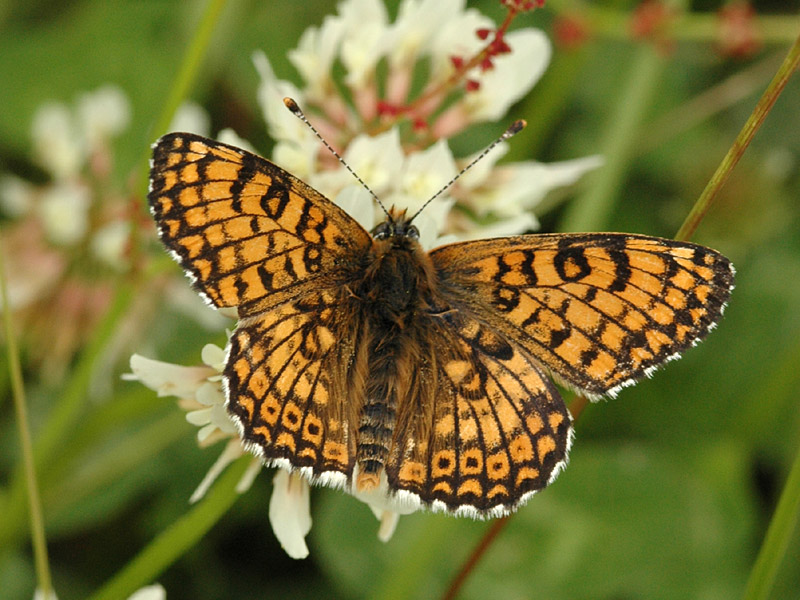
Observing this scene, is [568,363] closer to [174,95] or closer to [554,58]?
[174,95]

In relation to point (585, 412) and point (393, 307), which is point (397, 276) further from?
point (585, 412)

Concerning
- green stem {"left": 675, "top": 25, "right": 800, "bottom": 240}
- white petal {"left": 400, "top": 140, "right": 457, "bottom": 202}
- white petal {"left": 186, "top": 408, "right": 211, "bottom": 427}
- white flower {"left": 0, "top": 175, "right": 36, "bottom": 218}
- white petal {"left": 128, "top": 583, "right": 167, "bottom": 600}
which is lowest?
white petal {"left": 128, "top": 583, "right": 167, "bottom": 600}

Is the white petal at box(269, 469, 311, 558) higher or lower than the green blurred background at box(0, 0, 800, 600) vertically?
lower

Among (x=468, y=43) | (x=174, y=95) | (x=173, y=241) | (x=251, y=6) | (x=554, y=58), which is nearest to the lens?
(x=173, y=241)

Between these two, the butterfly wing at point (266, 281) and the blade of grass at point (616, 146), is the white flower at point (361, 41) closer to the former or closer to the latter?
the butterfly wing at point (266, 281)

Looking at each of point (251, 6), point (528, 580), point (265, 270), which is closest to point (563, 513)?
point (528, 580)

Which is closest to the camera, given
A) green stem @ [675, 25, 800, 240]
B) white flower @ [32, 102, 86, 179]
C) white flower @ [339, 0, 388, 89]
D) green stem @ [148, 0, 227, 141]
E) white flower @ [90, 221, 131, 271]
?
green stem @ [675, 25, 800, 240]

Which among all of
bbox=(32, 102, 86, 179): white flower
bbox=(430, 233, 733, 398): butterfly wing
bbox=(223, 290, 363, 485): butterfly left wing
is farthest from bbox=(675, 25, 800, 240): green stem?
bbox=(32, 102, 86, 179): white flower

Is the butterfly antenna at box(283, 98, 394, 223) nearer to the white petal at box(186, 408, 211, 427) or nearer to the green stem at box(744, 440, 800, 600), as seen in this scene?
the white petal at box(186, 408, 211, 427)
